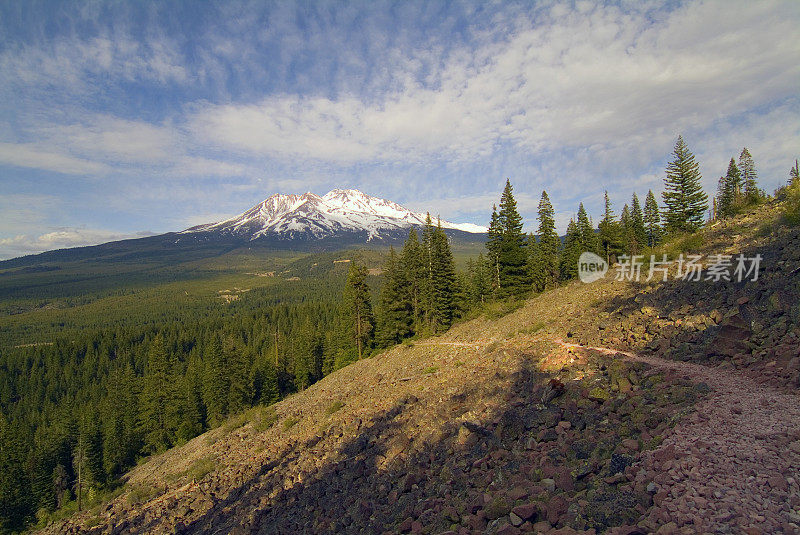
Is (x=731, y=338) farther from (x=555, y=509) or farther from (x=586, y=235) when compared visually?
(x=586, y=235)

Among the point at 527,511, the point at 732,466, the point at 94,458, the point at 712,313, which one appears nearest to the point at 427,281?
the point at 712,313

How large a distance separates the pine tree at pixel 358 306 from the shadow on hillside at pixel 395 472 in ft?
84.5

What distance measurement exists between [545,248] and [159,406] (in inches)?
2274

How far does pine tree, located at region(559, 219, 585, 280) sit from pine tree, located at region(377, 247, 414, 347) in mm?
27109

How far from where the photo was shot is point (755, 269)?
14859mm

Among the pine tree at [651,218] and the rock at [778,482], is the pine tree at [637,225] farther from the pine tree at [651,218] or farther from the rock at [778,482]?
the rock at [778,482]

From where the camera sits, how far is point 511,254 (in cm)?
3919

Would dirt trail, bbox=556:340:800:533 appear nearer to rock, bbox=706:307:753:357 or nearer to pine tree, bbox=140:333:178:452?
rock, bbox=706:307:753:357

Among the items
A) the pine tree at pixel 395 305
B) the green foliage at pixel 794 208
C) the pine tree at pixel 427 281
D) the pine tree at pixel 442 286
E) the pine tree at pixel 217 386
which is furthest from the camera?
the pine tree at pixel 217 386

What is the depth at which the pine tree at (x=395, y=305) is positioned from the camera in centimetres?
4084

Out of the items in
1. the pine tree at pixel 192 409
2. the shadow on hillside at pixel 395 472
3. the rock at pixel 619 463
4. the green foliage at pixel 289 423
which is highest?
the rock at pixel 619 463

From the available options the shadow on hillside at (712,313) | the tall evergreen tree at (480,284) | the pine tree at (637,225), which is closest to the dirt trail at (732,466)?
the shadow on hillside at (712,313)

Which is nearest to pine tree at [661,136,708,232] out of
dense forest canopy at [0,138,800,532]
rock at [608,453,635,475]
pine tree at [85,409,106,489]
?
dense forest canopy at [0,138,800,532]

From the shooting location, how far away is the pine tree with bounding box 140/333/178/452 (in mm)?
48625
